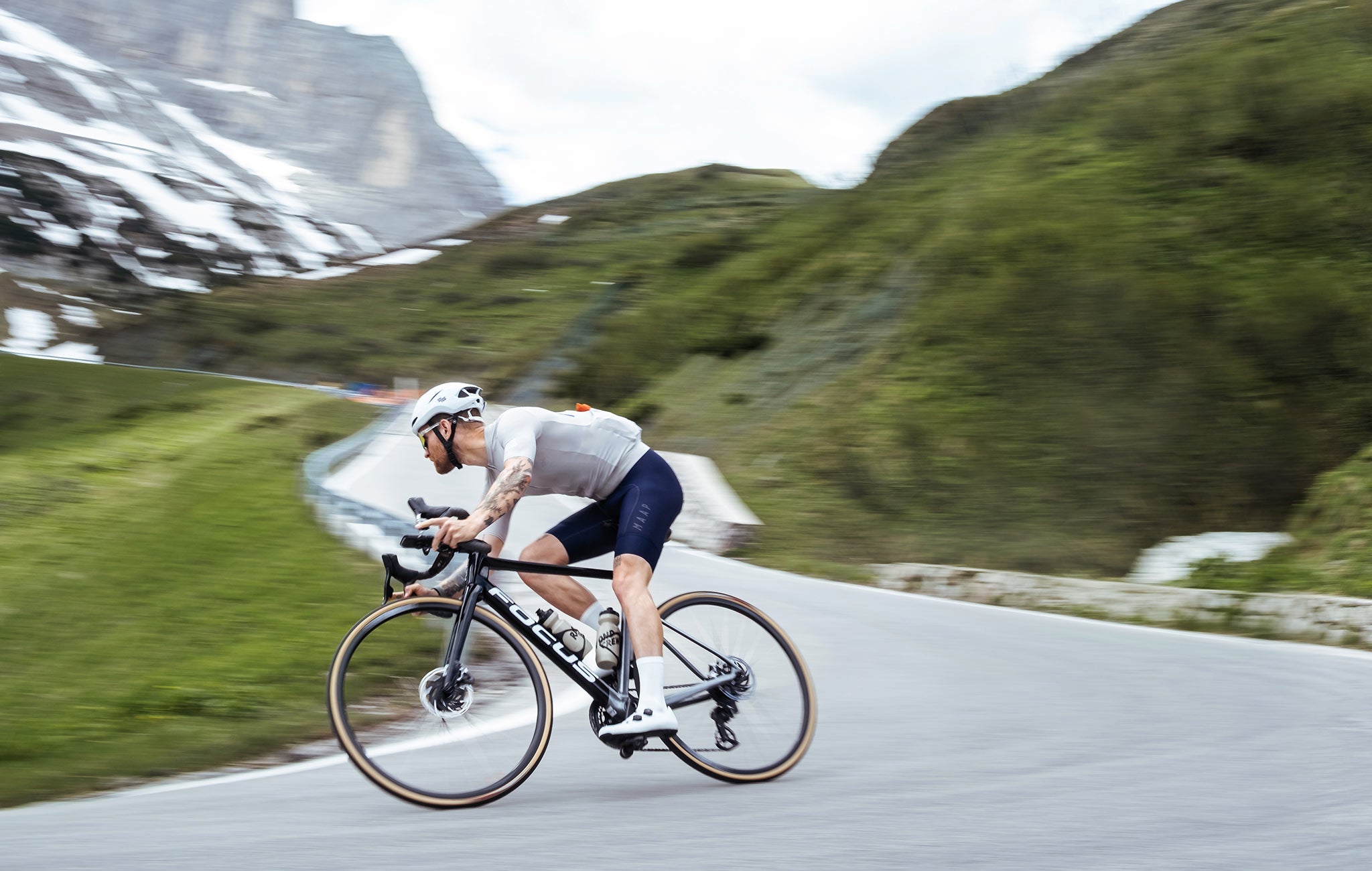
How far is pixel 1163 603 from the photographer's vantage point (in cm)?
1084

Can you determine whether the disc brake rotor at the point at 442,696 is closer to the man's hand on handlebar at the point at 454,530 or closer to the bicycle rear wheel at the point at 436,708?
the bicycle rear wheel at the point at 436,708

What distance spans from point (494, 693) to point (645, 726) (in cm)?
60

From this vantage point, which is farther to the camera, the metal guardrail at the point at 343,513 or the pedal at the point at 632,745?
the metal guardrail at the point at 343,513

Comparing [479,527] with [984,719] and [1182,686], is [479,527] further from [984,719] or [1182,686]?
[1182,686]

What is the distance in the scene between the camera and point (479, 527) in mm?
4363

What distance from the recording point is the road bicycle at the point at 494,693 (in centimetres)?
439

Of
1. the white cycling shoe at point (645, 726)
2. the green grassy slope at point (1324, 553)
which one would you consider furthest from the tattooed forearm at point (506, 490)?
the green grassy slope at point (1324, 553)

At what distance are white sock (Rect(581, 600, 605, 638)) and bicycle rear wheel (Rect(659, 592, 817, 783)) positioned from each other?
0.93 ft

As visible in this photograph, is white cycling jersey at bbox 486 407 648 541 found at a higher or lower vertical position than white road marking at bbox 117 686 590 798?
higher

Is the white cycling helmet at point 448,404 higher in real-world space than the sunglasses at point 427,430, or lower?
higher

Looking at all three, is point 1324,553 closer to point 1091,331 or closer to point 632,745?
point 1091,331

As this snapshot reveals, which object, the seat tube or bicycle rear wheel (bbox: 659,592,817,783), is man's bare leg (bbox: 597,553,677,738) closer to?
the seat tube

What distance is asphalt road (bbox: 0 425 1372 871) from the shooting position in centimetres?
367

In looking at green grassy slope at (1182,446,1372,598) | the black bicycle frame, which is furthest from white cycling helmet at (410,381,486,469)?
green grassy slope at (1182,446,1372,598)
